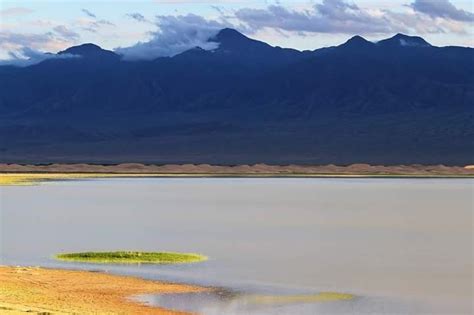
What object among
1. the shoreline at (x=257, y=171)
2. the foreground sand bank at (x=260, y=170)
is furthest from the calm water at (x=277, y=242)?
the foreground sand bank at (x=260, y=170)

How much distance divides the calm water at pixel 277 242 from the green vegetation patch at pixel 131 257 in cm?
88

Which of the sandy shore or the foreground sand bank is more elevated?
the foreground sand bank

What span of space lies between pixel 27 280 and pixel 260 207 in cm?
3541

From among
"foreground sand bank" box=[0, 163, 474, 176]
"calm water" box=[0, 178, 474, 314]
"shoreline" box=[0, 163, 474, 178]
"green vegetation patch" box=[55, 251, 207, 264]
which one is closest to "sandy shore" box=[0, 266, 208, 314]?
"calm water" box=[0, 178, 474, 314]

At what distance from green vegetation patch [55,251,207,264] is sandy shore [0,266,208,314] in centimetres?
348

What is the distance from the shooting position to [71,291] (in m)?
27.1

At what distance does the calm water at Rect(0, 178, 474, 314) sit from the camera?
27688mm

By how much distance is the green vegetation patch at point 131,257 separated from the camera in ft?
114

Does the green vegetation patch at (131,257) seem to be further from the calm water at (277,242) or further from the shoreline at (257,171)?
the shoreline at (257,171)

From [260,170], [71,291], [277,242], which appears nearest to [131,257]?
[71,291]

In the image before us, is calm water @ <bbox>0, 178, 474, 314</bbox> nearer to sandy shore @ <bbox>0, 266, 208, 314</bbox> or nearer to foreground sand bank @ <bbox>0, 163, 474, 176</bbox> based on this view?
sandy shore @ <bbox>0, 266, 208, 314</bbox>

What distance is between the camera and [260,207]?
207ft

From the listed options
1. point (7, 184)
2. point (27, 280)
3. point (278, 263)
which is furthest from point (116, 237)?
point (7, 184)

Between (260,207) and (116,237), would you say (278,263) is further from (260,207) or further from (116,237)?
(260,207)
